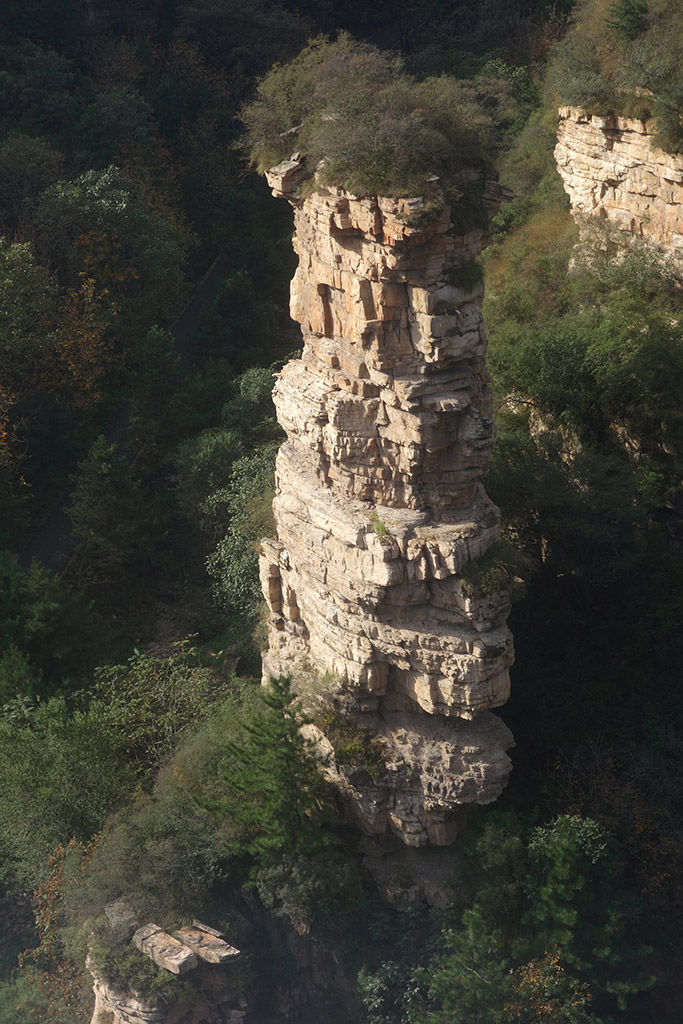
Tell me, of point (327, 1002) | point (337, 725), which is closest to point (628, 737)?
point (337, 725)

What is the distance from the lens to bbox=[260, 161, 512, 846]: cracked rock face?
22.0 m

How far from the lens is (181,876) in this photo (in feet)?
85.3

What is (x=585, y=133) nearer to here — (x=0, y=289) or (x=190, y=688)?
(x=0, y=289)

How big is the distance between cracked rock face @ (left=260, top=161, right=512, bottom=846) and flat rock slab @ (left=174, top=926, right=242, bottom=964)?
13.6 feet

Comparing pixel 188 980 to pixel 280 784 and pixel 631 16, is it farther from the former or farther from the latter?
pixel 631 16

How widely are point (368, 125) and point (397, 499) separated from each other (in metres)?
7.53

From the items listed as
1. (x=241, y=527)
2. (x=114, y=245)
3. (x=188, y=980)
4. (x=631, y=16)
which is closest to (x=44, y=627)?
(x=241, y=527)

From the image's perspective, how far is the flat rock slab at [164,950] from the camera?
25.0 meters

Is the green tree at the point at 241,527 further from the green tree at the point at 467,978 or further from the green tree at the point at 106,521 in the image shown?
the green tree at the point at 467,978

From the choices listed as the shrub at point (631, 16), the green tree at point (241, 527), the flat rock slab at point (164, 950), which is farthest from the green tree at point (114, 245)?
the flat rock slab at point (164, 950)

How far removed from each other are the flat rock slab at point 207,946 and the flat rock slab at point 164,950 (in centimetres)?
18

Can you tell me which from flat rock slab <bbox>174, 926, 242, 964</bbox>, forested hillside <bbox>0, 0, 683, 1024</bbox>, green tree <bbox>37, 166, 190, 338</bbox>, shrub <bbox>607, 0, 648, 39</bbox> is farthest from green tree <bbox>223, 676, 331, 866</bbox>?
shrub <bbox>607, 0, 648, 39</bbox>

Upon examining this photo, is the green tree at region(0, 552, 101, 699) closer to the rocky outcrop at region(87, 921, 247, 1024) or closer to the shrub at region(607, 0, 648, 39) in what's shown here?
the rocky outcrop at region(87, 921, 247, 1024)

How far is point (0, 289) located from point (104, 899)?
829 inches
